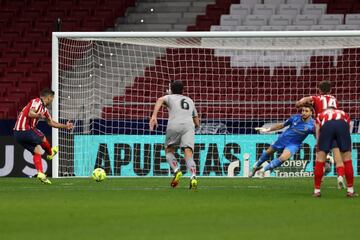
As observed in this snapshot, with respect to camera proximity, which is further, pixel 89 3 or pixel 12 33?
pixel 89 3

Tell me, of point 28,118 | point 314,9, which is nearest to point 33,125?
point 28,118

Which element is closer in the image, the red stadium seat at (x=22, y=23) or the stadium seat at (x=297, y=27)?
the stadium seat at (x=297, y=27)

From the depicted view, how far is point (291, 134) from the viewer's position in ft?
70.3

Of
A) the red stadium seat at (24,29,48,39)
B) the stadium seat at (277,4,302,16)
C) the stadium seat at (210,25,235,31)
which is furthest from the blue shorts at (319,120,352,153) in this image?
the red stadium seat at (24,29,48,39)

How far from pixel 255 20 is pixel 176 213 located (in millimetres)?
18527

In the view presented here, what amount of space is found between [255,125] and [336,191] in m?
8.01

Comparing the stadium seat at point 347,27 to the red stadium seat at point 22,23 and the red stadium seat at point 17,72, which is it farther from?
the red stadium seat at point 22,23

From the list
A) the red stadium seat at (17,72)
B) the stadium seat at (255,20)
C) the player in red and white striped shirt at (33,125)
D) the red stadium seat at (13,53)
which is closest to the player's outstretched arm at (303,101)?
the player in red and white striped shirt at (33,125)

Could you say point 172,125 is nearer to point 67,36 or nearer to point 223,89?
point 67,36

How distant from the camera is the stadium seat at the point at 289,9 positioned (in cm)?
3011

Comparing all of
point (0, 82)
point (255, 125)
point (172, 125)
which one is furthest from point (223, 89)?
point (172, 125)

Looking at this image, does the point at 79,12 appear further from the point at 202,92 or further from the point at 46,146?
the point at 46,146

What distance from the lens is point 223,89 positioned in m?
26.3

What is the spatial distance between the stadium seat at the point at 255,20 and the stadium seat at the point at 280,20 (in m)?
0.19
